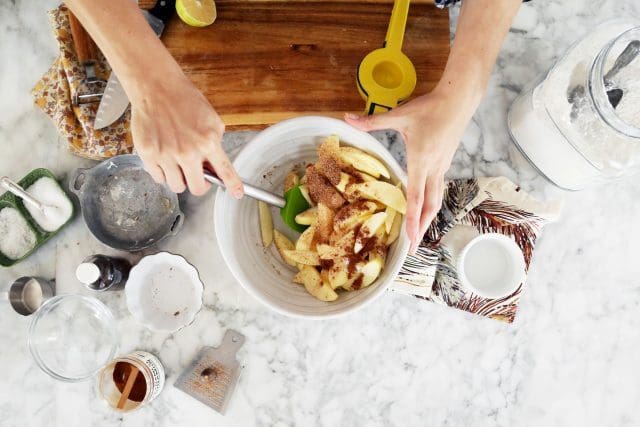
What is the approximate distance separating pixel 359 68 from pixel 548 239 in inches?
21.4

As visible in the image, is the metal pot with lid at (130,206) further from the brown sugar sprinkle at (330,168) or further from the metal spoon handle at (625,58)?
the metal spoon handle at (625,58)

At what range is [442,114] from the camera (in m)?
0.89

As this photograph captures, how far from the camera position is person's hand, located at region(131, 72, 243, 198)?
812mm

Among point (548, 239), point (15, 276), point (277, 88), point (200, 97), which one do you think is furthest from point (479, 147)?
point (15, 276)

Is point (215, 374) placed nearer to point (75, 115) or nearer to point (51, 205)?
point (51, 205)

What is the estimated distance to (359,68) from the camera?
107 cm

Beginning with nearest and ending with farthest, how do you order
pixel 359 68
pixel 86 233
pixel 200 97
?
1. pixel 200 97
2. pixel 359 68
3. pixel 86 233

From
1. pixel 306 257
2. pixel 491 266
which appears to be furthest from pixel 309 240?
pixel 491 266

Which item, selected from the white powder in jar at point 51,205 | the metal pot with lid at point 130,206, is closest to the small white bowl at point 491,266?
the metal pot with lid at point 130,206

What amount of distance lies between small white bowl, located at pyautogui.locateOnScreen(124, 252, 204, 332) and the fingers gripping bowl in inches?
5.8

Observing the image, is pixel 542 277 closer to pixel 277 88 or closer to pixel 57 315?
pixel 277 88

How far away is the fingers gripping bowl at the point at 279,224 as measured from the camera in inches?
37.9

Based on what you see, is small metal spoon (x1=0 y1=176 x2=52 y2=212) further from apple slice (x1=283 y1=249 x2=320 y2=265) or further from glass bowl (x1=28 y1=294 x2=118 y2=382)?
apple slice (x1=283 y1=249 x2=320 y2=265)

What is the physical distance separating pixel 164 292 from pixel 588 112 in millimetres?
887
